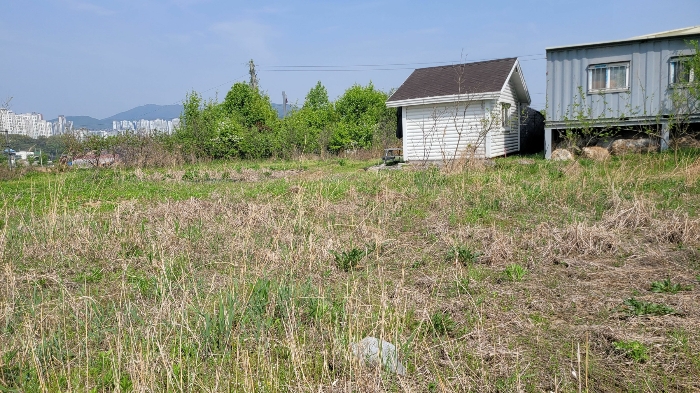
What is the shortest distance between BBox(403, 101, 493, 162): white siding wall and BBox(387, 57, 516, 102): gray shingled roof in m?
0.50

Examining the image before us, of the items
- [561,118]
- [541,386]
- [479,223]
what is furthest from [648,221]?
[561,118]

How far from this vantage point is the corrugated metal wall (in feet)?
50.0

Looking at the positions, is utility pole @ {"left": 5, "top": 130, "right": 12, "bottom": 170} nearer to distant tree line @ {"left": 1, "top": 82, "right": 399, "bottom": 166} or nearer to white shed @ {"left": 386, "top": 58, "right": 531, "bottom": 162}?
distant tree line @ {"left": 1, "top": 82, "right": 399, "bottom": 166}

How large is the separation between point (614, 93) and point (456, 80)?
5110 mm

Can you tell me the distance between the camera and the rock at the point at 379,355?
2.72 meters

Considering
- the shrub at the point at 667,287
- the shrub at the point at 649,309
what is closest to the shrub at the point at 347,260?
the shrub at the point at 649,309

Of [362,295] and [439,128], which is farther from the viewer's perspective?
[439,128]

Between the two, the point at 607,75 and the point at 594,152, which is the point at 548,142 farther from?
the point at 607,75

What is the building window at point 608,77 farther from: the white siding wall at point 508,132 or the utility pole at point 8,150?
the utility pole at point 8,150

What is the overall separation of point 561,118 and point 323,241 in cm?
1371

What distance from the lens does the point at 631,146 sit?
52.0 feet

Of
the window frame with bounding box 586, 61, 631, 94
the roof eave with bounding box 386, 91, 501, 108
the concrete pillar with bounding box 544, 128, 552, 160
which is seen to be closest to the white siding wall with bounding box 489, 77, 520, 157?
the roof eave with bounding box 386, 91, 501, 108

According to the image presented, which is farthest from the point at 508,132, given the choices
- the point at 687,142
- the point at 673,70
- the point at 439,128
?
the point at 687,142

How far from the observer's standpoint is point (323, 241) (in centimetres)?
545
